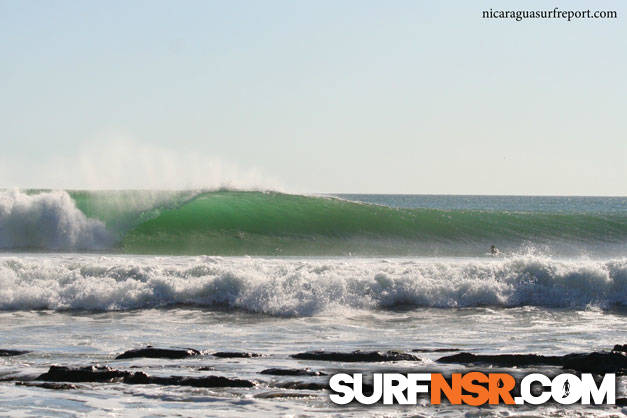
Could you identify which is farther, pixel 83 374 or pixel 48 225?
pixel 48 225

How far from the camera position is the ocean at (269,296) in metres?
7.78

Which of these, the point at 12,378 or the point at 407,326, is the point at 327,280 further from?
the point at 12,378

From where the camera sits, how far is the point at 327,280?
600 inches

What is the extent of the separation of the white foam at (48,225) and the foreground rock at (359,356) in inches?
634

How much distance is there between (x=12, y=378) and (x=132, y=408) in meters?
1.72

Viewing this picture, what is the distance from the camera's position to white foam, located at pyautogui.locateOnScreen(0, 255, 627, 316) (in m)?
14.7

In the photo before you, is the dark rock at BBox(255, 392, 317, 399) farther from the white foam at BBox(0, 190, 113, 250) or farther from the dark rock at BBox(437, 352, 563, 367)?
the white foam at BBox(0, 190, 113, 250)

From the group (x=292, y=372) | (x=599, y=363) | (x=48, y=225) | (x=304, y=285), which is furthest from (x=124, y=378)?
(x=48, y=225)

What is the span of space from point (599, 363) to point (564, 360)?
14.4 inches

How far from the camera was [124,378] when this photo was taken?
26.5 feet

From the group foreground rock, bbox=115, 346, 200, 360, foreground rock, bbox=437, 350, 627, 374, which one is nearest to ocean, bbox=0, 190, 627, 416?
foreground rock, bbox=115, 346, 200, 360

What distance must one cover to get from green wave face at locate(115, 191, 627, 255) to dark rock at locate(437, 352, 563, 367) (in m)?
15.2

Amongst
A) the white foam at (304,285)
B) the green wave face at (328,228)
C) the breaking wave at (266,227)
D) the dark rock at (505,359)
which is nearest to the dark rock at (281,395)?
the dark rock at (505,359)

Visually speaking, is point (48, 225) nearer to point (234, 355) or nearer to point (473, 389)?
point (234, 355)
